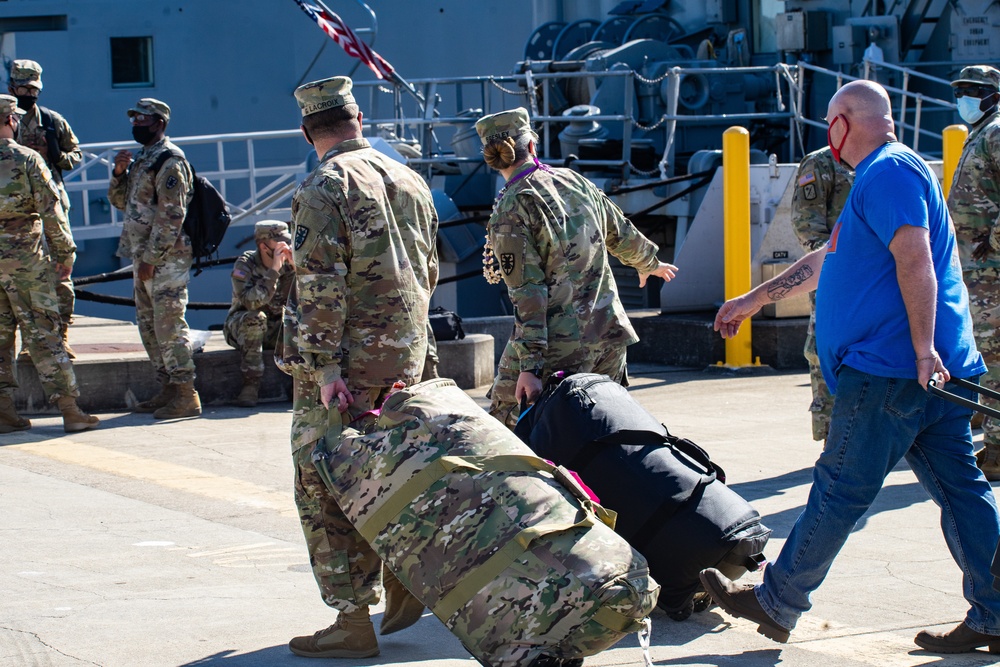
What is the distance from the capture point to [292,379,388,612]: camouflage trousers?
3.92m

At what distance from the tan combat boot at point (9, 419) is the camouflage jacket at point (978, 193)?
17.5ft

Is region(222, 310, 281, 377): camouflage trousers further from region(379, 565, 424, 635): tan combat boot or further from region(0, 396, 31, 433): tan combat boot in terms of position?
region(379, 565, 424, 635): tan combat boot

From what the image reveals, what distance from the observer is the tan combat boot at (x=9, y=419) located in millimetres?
7824

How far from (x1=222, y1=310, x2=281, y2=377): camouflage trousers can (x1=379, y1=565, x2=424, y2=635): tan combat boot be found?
453 cm

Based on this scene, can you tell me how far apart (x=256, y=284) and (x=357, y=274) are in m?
4.65

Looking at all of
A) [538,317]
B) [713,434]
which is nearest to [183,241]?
[713,434]

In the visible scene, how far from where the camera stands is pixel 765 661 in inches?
151

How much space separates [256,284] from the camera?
8.52 meters

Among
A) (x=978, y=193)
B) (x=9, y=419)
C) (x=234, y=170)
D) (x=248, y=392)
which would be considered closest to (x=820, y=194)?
(x=978, y=193)

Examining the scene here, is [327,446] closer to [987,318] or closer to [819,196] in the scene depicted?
[819,196]

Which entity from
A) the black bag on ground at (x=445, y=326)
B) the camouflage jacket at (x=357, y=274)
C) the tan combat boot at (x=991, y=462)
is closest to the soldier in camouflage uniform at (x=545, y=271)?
the camouflage jacket at (x=357, y=274)

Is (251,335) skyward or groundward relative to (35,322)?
groundward

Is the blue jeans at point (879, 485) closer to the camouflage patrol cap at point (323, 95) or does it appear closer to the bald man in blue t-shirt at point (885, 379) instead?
the bald man in blue t-shirt at point (885, 379)

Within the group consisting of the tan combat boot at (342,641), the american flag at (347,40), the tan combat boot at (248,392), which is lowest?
the tan combat boot at (248,392)
